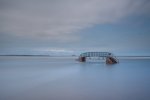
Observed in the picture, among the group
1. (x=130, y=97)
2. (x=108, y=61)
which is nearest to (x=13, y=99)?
(x=130, y=97)

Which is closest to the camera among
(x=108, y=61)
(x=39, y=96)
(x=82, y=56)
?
(x=39, y=96)

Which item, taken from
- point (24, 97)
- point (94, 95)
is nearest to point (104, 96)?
point (94, 95)

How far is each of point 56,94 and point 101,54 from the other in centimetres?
1836

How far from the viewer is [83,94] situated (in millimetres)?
6312

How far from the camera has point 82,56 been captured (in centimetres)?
2766

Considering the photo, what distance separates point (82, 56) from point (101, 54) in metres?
4.28

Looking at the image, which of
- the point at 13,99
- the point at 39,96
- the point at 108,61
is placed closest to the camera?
the point at 13,99

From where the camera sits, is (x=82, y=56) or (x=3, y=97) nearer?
(x=3, y=97)

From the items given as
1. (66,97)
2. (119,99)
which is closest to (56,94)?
(66,97)

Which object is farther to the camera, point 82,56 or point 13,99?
point 82,56

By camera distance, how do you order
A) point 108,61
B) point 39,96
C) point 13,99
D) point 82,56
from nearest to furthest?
1. point 13,99
2. point 39,96
3. point 108,61
4. point 82,56

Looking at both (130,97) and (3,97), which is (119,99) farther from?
(3,97)

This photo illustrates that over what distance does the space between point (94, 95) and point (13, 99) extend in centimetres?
263

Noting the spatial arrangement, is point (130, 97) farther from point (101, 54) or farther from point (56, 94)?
point (101, 54)
